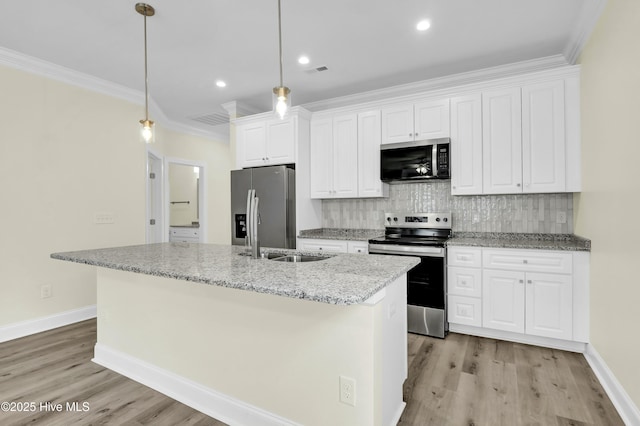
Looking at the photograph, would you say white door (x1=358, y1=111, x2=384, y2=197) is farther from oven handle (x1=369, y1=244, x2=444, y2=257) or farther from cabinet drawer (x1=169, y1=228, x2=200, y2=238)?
cabinet drawer (x1=169, y1=228, x2=200, y2=238)

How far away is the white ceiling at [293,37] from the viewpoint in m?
2.36

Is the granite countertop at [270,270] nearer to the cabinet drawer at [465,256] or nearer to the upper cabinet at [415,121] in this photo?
the cabinet drawer at [465,256]

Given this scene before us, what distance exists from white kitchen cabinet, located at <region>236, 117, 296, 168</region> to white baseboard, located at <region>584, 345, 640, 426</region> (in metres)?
3.23

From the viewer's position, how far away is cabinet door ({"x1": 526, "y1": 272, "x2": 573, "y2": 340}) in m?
2.66

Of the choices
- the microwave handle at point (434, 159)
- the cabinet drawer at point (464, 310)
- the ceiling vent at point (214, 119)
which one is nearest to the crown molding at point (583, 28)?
the microwave handle at point (434, 159)

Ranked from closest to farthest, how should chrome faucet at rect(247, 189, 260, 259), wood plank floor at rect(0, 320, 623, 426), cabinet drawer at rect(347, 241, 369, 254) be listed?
wood plank floor at rect(0, 320, 623, 426) < chrome faucet at rect(247, 189, 260, 259) < cabinet drawer at rect(347, 241, 369, 254)

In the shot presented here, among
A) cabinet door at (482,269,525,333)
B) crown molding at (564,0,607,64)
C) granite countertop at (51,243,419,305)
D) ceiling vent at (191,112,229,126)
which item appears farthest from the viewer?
ceiling vent at (191,112,229,126)

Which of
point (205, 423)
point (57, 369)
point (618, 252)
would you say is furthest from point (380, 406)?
point (57, 369)

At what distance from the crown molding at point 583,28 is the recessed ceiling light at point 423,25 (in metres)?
1.04

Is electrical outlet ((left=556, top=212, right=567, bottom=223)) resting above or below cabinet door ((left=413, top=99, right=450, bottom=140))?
below

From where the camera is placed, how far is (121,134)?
3.95m

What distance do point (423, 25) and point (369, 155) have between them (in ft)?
4.69

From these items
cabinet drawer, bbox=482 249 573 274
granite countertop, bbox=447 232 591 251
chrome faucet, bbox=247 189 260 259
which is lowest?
cabinet drawer, bbox=482 249 573 274

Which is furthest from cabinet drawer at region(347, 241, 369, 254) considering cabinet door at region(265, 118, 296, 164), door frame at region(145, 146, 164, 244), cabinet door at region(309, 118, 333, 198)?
door frame at region(145, 146, 164, 244)
